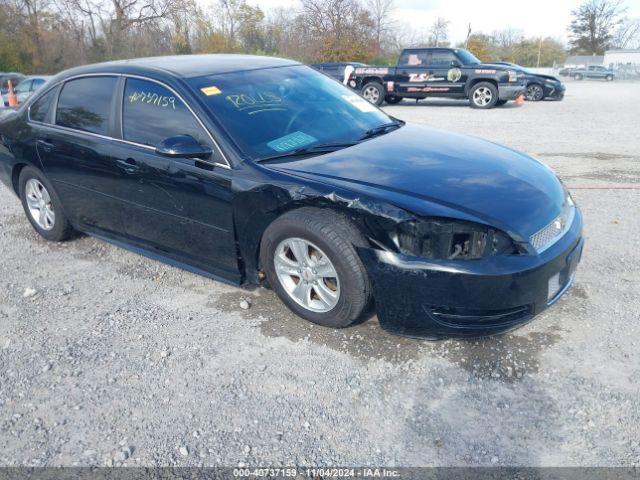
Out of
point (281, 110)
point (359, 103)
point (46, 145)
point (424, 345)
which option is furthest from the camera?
point (46, 145)

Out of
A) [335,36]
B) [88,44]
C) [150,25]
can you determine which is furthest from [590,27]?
Answer: [88,44]

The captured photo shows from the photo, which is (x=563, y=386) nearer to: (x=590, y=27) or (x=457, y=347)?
(x=457, y=347)

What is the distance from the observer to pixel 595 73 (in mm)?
42062

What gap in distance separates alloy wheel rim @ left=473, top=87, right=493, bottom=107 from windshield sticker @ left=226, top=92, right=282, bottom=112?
13.8m

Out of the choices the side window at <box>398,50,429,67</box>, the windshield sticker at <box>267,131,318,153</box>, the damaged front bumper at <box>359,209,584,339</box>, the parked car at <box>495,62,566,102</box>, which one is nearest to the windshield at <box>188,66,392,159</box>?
the windshield sticker at <box>267,131,318,153</box>

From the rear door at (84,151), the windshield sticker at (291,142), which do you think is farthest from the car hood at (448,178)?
the rear door at (84,151)

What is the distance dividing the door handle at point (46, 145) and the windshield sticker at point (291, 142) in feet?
7.01

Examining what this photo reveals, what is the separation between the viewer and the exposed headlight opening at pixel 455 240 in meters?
2.75

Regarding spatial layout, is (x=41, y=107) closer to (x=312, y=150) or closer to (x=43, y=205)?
(x=43, y=205)

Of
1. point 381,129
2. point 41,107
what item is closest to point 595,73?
point 381,129

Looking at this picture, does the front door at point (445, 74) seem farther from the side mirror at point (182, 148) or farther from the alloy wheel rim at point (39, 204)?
the side mirror at point (182, 148)

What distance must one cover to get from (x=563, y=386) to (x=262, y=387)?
1551 mm

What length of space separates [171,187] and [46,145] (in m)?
1.63

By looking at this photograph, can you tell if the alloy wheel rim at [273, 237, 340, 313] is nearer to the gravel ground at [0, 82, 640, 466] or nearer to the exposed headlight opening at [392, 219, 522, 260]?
the gravel ground at [0, 82, 640, 466]
